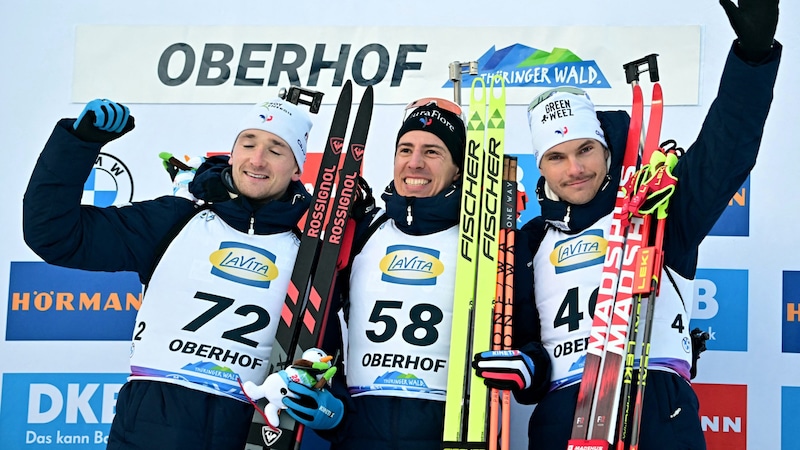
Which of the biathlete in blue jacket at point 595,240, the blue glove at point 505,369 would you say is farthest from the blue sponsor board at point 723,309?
the blue glove at point 505,369

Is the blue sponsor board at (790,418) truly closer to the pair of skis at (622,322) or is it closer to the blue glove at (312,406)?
the pair of skis at (622,322)

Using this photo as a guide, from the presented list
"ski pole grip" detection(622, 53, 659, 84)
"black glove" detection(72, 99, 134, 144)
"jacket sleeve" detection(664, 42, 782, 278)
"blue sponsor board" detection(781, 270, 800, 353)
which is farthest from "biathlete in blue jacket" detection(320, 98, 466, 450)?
"blue sponsor board" detection(781, 270, 800, 353)

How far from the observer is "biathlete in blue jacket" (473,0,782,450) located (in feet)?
9.20

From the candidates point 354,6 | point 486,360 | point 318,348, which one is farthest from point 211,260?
point 354,6

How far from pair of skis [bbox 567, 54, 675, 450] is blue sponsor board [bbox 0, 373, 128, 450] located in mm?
2214

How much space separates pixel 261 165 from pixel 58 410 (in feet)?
5.46

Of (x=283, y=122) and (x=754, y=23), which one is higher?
(x=754, y=23)

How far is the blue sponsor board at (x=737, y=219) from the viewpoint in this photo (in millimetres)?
4078

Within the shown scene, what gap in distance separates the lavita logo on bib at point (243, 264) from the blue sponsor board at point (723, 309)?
1.86 meters

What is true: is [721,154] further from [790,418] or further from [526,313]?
[790,418]

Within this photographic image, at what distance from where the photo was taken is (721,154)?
9.28 ft

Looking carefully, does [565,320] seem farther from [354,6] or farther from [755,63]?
[354,6]

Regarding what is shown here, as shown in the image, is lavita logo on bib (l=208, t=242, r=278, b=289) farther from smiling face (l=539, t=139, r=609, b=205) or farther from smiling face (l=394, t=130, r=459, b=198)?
smiling face (l=539, t=139, r=609, b=205)

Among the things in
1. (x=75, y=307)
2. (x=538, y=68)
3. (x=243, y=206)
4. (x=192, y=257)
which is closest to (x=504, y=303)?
(x=243, y=206)
